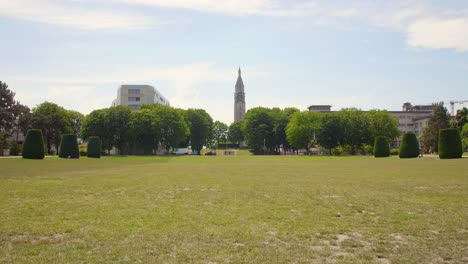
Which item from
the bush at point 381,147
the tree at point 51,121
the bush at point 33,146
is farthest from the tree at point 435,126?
the tree at point 51,121

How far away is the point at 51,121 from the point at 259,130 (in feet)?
179

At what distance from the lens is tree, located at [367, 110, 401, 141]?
100562 mm

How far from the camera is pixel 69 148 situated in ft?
207

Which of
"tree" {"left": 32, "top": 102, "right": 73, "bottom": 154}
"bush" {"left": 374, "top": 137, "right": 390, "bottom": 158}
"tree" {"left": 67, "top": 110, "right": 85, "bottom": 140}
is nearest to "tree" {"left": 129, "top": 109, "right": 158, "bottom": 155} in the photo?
"tree" {"left": 32, "top": 102, "right": 73, "bottom": 154}

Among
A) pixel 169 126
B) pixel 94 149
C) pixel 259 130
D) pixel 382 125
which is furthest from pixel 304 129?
pixel 94 149

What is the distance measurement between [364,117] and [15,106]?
7755cm

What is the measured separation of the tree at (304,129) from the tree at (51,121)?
55.6 metres

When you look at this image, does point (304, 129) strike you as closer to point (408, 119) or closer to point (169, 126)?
point (169, 126)

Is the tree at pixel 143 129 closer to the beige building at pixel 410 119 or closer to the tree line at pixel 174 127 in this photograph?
the tree line at pixel 174 127

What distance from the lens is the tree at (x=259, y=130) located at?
118812 millimetres

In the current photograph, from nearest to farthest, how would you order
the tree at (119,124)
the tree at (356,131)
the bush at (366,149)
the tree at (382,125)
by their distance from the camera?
the tree at (119,124)
the bush at (366,149)
the tree at (356,131)
the tree at (382,125)

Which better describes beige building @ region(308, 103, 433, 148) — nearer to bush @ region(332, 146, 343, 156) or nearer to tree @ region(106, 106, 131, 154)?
bush @ region(332, 146, 343, 156)

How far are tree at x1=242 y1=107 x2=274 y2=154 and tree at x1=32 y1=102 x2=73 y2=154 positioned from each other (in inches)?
1940

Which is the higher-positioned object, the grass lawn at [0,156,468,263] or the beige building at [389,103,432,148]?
the beige building at [389,103,432,148]
